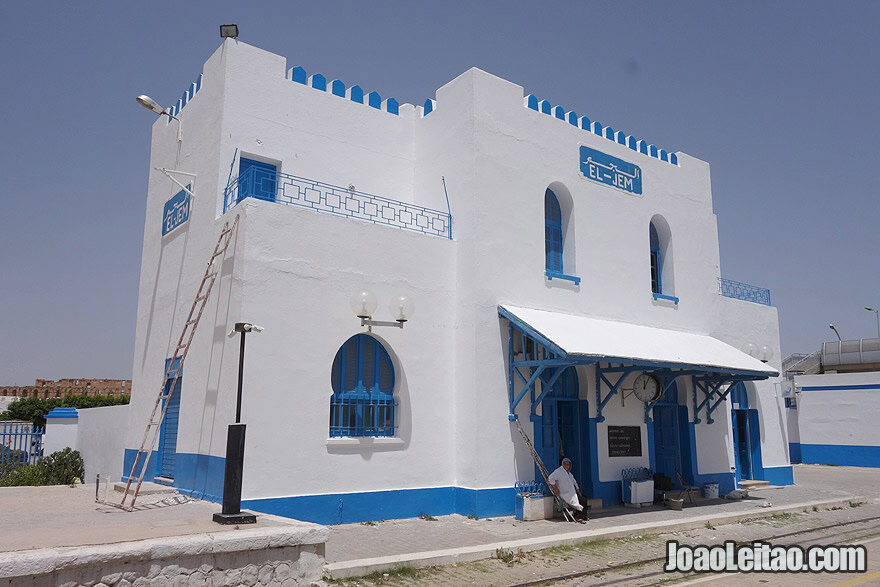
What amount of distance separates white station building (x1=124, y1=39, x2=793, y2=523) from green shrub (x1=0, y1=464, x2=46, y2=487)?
201cm

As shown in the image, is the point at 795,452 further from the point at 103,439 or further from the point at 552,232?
the point at 103,439

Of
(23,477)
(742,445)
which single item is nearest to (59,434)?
(23,477)

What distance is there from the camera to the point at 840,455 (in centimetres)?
2369

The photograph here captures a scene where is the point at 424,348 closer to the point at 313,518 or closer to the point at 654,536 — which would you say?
the point at 313,518

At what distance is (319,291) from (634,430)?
696cm

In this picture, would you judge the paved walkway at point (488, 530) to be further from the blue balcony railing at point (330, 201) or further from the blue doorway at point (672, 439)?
the blue balcony railing at point (330, 201)

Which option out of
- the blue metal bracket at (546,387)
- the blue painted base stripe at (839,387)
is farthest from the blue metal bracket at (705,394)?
the blue painted base stripe at (839,387)

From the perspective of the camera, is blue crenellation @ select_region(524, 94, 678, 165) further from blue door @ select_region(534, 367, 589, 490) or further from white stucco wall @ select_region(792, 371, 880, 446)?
white stucco wall @ select_region(792, 371, 880, 446)

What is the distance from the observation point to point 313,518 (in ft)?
30.5

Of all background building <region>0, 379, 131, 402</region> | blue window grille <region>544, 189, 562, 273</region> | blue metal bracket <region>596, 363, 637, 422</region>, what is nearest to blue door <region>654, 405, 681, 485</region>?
blue metal bracket <region>596, 363, 637, 422</region>

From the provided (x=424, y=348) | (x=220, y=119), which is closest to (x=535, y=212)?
(x=424, y=348)

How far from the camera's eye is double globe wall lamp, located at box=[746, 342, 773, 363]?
16422 millimetres

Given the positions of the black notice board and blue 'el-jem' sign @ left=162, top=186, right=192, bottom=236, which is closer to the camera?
blue 'el-jem' sign @ left=162, top=186, right=192, bottom=236

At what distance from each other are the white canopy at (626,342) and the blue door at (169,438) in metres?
5.61
